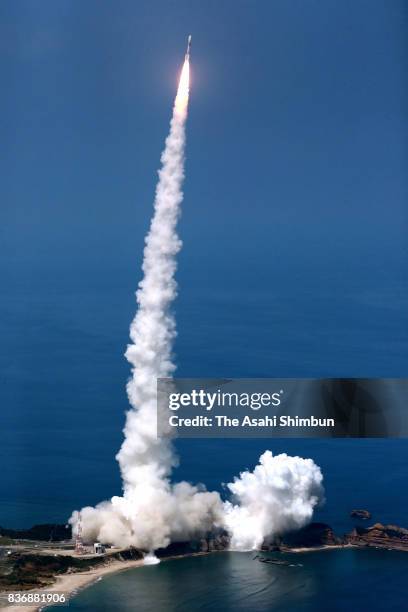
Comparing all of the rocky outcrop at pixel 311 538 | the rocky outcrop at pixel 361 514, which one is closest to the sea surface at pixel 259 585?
the rocky outcrop at pixel 311 538

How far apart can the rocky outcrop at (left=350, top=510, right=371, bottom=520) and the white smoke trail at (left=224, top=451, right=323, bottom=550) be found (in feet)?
2.23

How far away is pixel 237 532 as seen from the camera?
40.0 m

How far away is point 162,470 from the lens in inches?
1559

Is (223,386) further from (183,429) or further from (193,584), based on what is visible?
(193,584)

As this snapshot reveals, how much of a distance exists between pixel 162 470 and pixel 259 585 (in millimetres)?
2904

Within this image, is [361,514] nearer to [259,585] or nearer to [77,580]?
[259,585]

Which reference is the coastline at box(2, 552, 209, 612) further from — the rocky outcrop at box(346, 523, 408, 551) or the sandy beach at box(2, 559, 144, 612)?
the rocky outcrop at box(346, 523, 408, 551)

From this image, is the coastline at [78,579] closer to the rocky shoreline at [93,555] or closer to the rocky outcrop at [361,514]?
the rocky shoreline at [93,555]

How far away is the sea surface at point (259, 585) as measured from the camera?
3762cm

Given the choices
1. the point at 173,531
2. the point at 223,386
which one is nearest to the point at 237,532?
the point at 173,531

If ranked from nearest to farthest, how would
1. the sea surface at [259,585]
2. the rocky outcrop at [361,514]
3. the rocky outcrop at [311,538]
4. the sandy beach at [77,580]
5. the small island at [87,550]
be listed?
1. the sandy beach at [77,580]
2. the sea surface at [259,585]
3. the small island at [87,550]
4. the rocky outcrop at [311,538]
5. the rocky outcrop at [361,514]

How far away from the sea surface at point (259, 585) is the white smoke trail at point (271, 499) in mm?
577

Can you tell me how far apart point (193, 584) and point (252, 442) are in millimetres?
3167

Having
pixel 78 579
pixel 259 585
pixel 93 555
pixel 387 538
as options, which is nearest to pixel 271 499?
pixel 387 538
